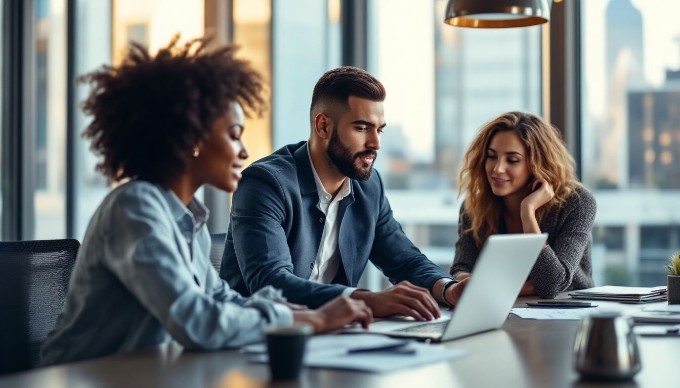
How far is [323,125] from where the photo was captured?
3043 mm

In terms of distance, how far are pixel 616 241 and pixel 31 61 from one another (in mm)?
3701

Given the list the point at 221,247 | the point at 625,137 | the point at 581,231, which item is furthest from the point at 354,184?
the point at 625,137

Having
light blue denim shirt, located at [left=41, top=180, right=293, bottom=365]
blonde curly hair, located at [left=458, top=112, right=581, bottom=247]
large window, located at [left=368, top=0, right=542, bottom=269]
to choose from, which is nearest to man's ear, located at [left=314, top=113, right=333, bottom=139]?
blonde curly hair, located at [left=458, top=112, right=581, bottom=247]

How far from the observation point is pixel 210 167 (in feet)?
6.32

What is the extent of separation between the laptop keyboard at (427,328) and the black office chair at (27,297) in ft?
2.83

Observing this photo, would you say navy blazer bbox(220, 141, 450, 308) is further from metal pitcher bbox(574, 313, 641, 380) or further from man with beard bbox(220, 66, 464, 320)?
metal pitcher bbox(574, 313, 641, 380)

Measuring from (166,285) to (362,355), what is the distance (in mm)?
375

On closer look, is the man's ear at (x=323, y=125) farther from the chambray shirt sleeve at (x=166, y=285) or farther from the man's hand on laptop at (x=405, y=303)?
the chambray shirt sleeve at (x=166, y=285)

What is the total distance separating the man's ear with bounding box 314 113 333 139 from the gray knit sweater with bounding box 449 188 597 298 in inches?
25.2

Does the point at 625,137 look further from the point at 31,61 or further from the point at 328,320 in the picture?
the point at 31,61

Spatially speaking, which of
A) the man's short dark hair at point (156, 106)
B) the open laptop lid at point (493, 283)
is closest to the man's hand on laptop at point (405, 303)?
the open laptop lid at point (493, 283)

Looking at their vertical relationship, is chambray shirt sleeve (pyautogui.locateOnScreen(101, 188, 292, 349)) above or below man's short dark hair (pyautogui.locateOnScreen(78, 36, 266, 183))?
below

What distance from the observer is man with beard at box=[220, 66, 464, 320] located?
8.70 ft

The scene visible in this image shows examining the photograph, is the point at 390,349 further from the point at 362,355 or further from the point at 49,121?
the point at 49,121
